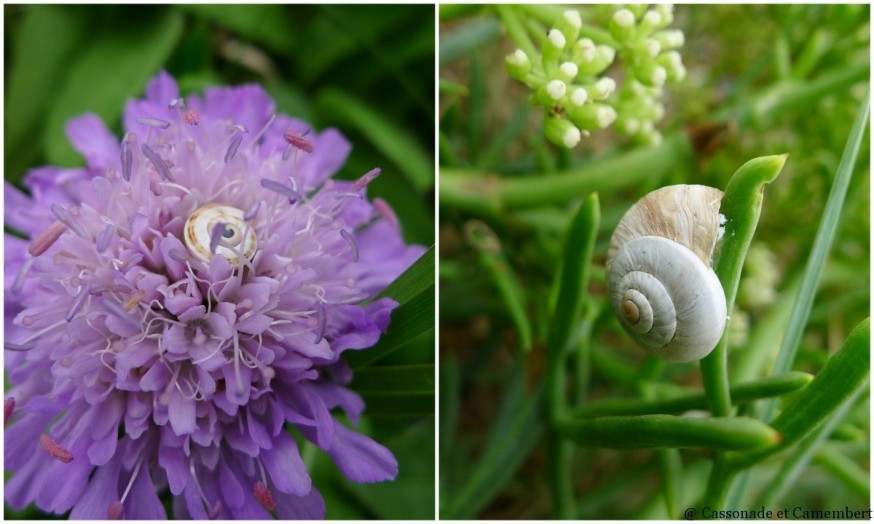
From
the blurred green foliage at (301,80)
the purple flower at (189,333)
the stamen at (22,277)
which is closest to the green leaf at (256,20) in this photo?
the blurred green foliage at (301,80)

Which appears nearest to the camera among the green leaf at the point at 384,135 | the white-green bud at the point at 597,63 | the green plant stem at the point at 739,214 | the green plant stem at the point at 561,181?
the green plant stem at the point at 739,214

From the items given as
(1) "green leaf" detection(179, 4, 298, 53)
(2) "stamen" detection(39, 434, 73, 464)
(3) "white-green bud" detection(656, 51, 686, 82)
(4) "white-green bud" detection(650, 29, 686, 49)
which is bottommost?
(2) "stamen" detection(39, 434, 73, 464)

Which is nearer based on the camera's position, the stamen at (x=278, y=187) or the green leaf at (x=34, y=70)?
the stamen at (x=278, y=187)

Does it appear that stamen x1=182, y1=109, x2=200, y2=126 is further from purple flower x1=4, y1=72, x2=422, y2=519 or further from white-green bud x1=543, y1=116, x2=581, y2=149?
white-green bud x1=543, y1=116, x2=581, y2=149

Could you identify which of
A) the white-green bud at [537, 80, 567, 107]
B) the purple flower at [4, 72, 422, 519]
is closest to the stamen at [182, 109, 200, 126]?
the purple flower at [4, 72, 422, 519]

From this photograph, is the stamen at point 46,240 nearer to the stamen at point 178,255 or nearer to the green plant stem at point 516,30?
the stamen at point 178,255

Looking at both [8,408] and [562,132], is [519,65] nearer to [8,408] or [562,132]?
[562,132]

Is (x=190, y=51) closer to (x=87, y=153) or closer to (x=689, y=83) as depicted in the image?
(x=87, y=153)
